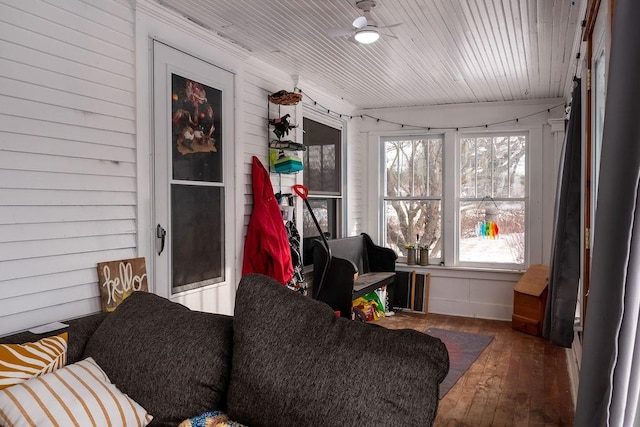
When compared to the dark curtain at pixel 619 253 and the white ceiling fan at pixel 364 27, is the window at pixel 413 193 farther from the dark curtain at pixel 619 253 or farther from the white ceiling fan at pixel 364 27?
the dark curtain at pixel 619 253

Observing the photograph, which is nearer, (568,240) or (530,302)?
(568,240)

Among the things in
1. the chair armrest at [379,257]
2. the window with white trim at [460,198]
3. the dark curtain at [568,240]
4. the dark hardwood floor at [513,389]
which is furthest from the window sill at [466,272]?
the dark curtain at [568,240]

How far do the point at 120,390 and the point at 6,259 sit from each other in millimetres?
915

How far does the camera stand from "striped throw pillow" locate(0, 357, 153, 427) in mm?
1528

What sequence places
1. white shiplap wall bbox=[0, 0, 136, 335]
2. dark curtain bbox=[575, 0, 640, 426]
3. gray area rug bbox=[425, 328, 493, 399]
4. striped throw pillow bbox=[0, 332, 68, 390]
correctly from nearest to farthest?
dark curtain bbox=[575, 0, 640, 426] < striped throw pillow bbox=[0, 332, 68, 390] < white shiplap wall bbox=[0, 0, 136, 335] < gray area rug bbox=[425, 328, 493, 399]

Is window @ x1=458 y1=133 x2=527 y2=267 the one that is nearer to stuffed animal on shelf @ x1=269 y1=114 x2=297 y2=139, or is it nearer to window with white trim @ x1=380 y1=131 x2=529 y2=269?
window with white trim @ x1=380 y1=131 x2=529 y2=269

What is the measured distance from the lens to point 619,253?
1105mm

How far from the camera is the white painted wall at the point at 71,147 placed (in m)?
2.21

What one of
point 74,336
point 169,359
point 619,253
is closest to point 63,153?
point 74,336

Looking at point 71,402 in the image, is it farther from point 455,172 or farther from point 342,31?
point 455,172

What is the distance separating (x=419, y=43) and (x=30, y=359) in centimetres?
313

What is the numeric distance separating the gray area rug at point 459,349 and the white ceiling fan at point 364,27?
2.29m

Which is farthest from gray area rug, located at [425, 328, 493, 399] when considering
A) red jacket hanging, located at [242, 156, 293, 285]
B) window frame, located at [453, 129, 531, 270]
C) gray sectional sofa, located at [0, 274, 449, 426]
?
gray sectional sofa, located at [0, 274, 449, 426]

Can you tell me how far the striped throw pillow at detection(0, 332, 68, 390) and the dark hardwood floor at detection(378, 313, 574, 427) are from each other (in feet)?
7.13
